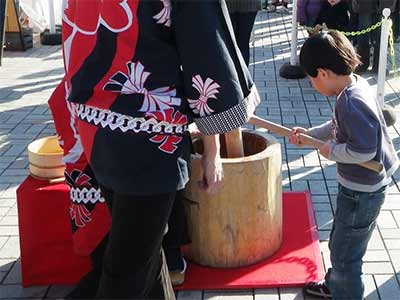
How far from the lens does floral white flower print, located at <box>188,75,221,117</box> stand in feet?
6.41

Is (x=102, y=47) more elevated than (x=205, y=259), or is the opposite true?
(x=102, y=47)

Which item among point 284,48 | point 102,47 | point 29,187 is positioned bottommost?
point 284,48

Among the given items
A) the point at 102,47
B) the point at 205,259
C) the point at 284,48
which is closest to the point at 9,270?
the point at 205,259

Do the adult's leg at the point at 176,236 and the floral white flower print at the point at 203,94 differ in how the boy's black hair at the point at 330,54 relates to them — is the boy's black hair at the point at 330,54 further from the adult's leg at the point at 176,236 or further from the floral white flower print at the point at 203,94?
the adult's leg at the point at 176,236

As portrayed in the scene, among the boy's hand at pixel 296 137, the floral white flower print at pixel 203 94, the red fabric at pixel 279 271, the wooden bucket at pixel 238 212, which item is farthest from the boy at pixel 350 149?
the floral white flower print at pixel 203 94

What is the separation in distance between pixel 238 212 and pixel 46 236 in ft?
2.96

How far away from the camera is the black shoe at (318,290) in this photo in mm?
2801

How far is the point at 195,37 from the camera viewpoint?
6.26ft

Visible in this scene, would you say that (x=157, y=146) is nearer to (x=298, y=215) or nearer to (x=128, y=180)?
(x=128, y=180)

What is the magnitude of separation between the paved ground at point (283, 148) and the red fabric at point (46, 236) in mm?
76

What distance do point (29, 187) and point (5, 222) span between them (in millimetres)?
858

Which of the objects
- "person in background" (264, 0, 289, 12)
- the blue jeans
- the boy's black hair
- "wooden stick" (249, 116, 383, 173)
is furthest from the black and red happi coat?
"person in background" (264, 0, 289, 12)

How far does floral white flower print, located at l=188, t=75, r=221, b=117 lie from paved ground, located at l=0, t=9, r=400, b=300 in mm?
1171

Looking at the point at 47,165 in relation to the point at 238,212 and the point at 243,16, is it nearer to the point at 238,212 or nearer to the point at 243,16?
the point at 238,212
